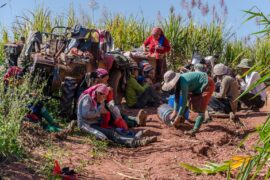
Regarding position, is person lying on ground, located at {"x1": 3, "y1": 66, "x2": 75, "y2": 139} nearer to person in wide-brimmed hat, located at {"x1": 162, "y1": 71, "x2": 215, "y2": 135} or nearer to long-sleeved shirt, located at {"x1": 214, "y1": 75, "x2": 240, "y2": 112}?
person in wide-brimmed hat, located at {"x1": 162, "y1": 71, "x2": 215, "y2": 135}

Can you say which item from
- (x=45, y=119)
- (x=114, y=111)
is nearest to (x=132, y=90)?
(x=114, y=111)

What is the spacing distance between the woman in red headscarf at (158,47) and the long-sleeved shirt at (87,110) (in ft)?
15.3

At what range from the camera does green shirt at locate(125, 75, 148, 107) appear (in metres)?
10.4

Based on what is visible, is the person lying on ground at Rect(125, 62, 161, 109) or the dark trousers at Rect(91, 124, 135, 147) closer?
the dark trousers at Rect(91, 124, 135, 147)

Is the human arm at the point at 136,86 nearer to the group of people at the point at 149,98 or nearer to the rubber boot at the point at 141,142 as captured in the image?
the group of people at the point at 149,98

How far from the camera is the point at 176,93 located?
8.76 m

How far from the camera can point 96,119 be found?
785 cm

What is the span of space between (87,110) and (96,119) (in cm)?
32

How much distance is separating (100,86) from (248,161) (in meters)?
5.93

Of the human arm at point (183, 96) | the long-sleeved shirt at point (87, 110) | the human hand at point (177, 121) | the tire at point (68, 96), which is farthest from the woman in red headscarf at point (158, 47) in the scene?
the long-sleeved shirt at point (87, 110)

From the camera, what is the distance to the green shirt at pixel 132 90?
10.4 m

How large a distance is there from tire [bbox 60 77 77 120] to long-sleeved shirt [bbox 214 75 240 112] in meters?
3.23

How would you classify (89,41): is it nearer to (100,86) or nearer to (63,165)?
(100,86)

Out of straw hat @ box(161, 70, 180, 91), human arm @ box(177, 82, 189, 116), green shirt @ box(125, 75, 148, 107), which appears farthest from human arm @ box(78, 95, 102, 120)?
green shirt @ box(125, 75, 148, 107)
